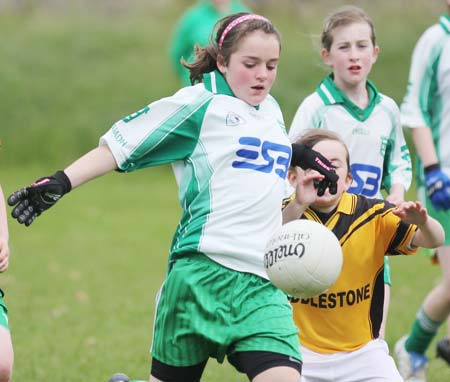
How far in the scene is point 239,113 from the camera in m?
4.67

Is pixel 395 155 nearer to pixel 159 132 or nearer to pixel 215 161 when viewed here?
pixel 215 161

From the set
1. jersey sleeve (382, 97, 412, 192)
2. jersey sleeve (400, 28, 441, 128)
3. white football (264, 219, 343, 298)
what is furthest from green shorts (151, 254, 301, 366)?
jersey sleeve (400, 28, 441, 128)

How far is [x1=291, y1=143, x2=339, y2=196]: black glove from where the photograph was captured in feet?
15.7

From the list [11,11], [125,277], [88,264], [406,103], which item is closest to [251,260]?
[406,103]

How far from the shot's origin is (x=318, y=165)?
15.7 feet

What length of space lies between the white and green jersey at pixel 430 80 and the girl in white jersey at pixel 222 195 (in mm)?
1725

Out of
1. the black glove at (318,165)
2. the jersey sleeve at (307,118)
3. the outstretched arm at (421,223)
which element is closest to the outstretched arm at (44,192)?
the black glove at (318,165)

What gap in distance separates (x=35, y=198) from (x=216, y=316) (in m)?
0.88

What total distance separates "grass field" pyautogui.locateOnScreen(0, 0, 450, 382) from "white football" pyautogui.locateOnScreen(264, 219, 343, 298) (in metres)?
2.46

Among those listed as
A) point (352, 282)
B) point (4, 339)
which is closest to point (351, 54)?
point (352, 282)

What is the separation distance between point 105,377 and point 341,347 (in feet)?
6.81

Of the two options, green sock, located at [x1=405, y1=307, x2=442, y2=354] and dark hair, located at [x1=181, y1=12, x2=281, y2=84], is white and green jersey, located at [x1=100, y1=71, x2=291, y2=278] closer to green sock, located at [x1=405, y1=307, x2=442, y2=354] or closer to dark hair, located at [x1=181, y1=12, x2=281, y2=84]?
dark hair, located at [x1=181, y1=12, x2=281, y2=84]

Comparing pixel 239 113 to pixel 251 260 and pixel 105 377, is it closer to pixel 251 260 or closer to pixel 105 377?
pixel 251 260

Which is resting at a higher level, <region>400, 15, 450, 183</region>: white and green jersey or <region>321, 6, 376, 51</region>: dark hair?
<region>321, 6, 376, 51</region>: dark hair
